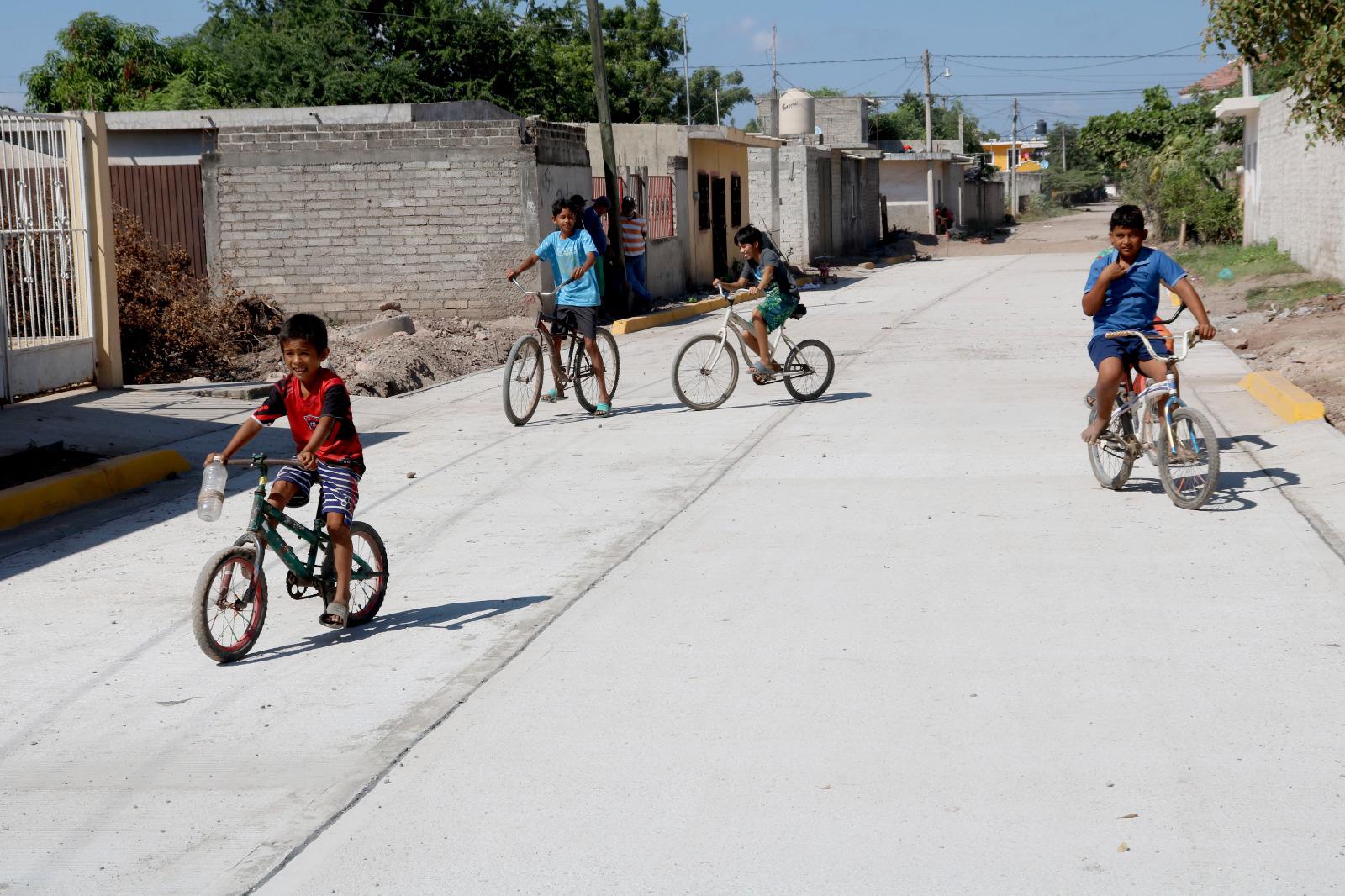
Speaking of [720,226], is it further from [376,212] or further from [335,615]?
[335,615]

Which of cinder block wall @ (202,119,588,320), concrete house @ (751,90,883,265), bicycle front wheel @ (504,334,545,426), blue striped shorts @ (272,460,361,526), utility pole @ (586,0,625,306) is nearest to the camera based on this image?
blue striped shorts @ (272,460,361,526)

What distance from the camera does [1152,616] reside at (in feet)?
21.3

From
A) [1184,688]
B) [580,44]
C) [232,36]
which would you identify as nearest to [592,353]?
[1184,688]

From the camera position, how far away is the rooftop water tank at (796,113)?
187 ft

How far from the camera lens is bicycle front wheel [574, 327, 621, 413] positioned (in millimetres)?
13289

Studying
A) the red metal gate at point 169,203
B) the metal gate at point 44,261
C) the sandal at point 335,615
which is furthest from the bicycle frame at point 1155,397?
the red metal gate at point 169,203

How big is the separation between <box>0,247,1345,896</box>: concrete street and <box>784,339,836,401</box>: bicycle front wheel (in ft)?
10.0

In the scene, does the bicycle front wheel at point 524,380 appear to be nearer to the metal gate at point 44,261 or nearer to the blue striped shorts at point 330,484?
Answer: the metal gate at point 44,261

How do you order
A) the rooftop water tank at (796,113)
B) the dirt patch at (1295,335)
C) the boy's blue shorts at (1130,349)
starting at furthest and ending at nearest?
the rooftop water tank at (796,113)
the dirt patch at (1295,335)
the boy's blue shorts at (1130,349)

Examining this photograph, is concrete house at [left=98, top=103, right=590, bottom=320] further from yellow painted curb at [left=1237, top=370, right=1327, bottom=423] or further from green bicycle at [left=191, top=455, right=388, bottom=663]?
green bicycle at [left=191, top=455, right=388, bottom=663]

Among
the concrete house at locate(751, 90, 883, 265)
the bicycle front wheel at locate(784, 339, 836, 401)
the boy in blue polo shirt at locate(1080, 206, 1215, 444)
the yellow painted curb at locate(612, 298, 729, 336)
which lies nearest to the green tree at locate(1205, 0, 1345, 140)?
the bicycle front wheel at locate(784, 339, 836, 401)

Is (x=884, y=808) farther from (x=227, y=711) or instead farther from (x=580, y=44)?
(x=580, y=44)

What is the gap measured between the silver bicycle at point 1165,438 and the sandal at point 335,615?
4.78m

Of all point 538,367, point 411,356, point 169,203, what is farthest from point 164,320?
point 538,367
